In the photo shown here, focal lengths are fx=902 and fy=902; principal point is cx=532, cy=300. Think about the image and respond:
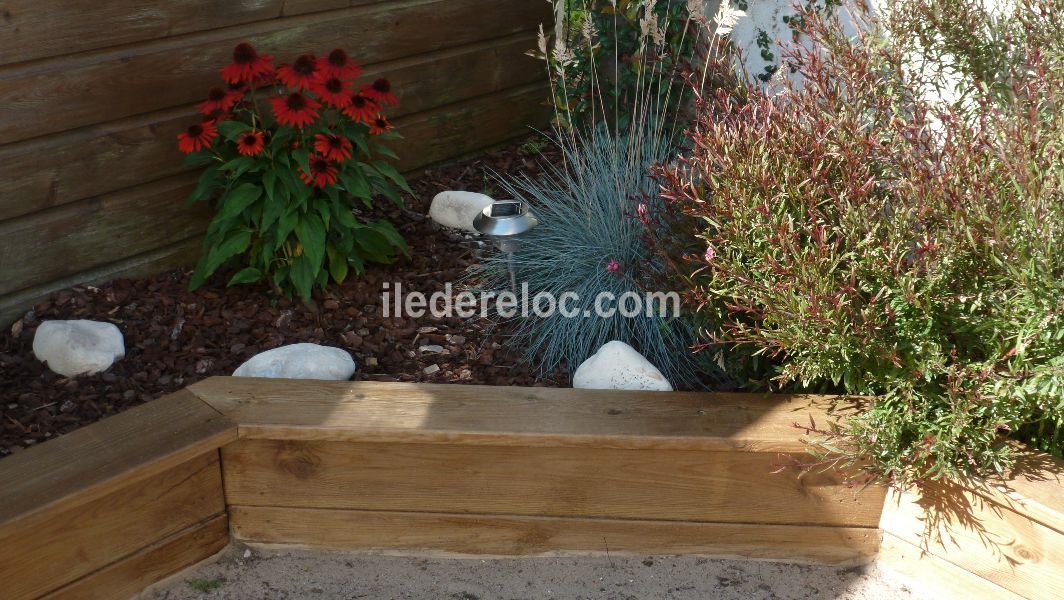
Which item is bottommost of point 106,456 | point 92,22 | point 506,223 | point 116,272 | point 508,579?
point 508,579

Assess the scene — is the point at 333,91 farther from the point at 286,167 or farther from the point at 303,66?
the point at 286,167

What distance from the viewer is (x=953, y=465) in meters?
1.87

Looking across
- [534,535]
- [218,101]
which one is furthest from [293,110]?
[534,535]

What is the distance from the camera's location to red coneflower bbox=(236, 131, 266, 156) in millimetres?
2445

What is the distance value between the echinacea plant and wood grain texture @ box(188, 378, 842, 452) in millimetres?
546

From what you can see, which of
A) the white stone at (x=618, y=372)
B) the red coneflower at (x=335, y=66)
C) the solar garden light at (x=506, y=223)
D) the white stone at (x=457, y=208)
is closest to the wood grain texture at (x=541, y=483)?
the white stone at (x=618, y=372)

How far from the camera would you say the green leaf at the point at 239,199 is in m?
2.51

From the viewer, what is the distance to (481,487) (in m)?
2.10

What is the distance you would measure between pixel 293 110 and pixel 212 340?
69 centimetres

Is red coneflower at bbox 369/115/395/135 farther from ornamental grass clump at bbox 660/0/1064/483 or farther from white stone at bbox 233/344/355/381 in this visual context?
ornamental grass clump at bbox 660/0/1064/483

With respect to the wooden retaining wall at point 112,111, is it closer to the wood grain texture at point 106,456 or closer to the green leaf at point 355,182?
the green leaf at point 355,182

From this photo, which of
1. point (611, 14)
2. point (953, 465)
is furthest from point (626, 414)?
point (611, 14)

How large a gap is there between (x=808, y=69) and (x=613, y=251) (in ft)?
A: 2.87

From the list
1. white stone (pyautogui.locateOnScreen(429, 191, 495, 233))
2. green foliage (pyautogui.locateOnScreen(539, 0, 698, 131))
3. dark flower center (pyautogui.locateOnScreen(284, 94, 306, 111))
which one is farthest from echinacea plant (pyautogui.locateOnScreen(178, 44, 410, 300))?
green foliage (pyautogui.locateOnScreen(539, 0, 698, 131))
